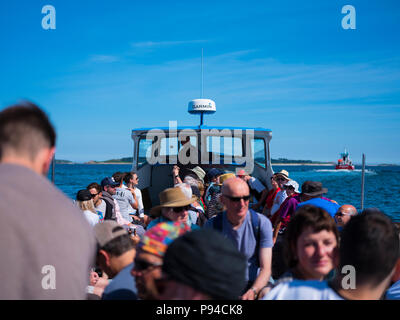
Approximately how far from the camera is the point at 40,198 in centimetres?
156

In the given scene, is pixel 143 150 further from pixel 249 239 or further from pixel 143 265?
pixel 143 265

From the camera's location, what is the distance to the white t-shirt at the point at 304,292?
1.96 m

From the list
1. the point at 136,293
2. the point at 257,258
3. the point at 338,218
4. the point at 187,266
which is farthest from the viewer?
the point at 338,218

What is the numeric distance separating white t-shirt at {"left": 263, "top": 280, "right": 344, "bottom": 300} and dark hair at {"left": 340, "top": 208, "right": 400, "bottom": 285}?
6.2 inches

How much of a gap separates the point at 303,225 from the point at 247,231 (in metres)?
1.08

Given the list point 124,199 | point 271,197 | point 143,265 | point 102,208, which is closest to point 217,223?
point 143,265

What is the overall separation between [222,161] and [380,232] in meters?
6.37

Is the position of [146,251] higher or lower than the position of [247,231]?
higher

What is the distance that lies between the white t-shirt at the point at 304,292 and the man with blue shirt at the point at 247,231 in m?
1.36

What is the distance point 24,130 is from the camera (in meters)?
1.69

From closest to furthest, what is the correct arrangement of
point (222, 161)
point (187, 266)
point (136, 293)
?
1. point (187, 266)
2. point (136, 293)
3. point (222, 161)

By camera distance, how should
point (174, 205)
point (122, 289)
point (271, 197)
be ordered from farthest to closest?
point (271, 197) → point (174, 205) → point (122, 289)
